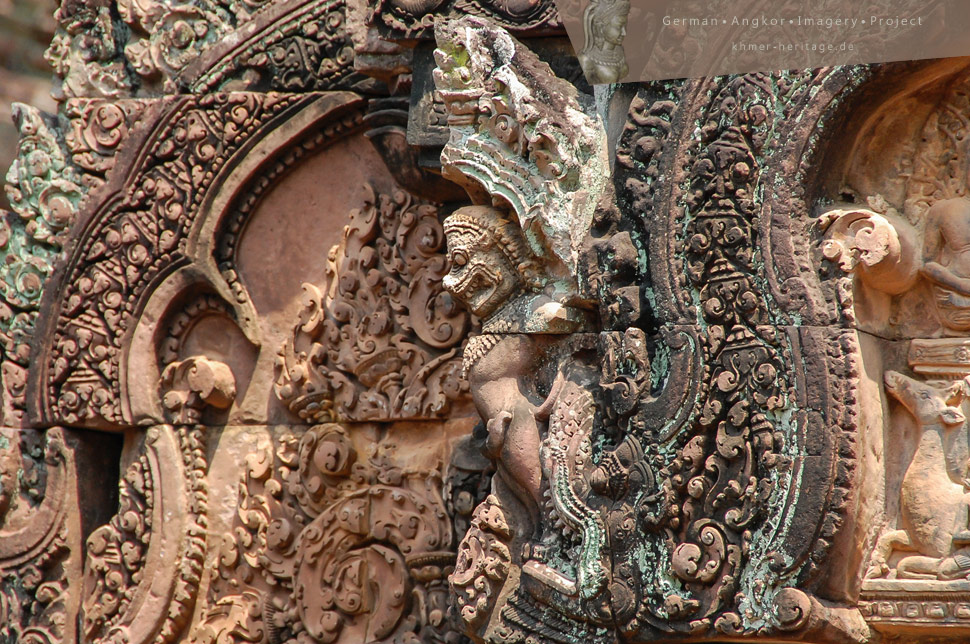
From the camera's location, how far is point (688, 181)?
3.67 m

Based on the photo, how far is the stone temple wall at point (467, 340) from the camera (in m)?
3.46

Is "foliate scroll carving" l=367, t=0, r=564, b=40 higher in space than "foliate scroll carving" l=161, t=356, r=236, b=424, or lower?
higher

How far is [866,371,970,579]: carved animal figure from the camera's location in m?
3.37

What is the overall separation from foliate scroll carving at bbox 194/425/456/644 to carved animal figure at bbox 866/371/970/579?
1.50 metres

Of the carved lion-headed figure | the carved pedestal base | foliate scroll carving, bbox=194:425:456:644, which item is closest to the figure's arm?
the carved pedestal base

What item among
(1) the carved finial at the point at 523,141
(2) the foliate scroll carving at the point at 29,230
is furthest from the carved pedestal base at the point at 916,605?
(2) the foliate scroll carving at the point at 29,230

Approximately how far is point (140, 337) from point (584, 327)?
Result: 1.73 meters

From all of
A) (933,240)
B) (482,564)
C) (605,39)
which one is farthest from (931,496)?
(605,39)

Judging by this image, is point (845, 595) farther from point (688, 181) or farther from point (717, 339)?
point (688, 181)

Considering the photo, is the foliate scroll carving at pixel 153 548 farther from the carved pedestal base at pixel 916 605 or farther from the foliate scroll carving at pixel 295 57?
the carved pedestal base at pixel 916 605

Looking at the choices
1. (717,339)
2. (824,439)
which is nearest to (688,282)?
(717,339)

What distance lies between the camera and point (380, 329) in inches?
180
